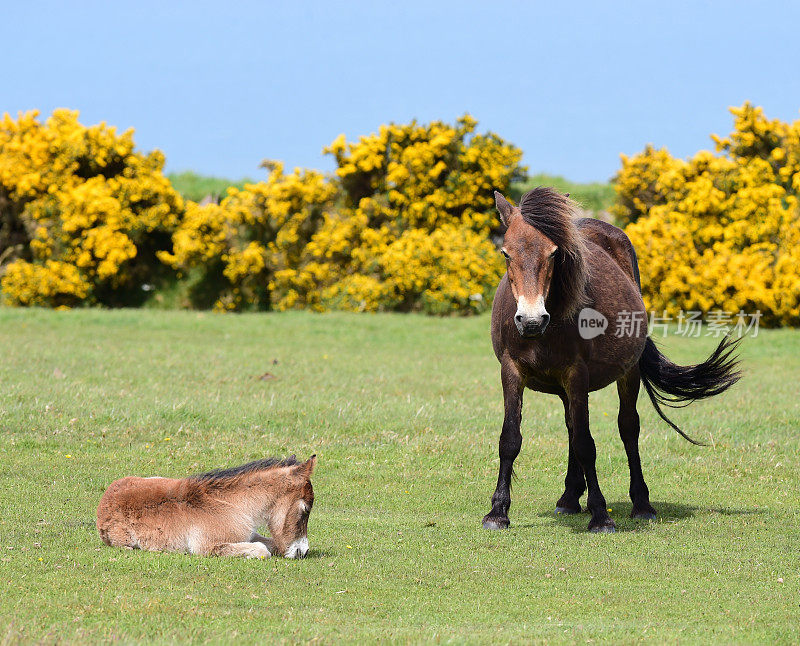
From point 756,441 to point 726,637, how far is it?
8.61 m

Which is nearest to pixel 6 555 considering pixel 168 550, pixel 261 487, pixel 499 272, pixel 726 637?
pixel 168 550

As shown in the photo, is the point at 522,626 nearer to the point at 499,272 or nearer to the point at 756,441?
the point at 756,441

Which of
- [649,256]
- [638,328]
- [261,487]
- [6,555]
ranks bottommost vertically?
[6,555]

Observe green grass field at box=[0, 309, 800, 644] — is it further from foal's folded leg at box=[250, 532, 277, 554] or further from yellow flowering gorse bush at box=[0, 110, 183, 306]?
yellow flowering gorse bush at box=[0, 110, 183, 306]

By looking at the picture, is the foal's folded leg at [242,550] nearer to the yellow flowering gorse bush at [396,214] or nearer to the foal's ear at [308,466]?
the foal's ear at [308,466]

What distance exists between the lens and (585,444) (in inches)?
355

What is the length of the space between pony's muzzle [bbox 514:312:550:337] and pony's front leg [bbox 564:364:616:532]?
1.24 metres

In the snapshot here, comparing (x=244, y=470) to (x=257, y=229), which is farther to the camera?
(x=257, y=229)

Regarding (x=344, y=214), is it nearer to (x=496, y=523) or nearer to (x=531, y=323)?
(x=496, y=523)

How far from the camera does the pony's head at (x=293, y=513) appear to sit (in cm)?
704

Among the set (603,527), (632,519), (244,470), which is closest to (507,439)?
(603,527)

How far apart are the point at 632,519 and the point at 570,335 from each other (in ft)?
7.77

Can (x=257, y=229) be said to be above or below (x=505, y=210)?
above

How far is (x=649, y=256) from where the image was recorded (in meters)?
30.6
